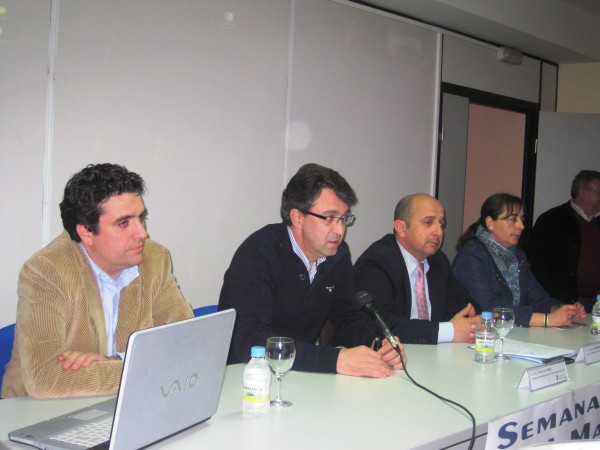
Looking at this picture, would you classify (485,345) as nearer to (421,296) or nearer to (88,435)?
(421,296)

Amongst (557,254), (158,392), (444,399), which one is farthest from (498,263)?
(158,392)

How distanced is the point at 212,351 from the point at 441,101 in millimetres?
4060

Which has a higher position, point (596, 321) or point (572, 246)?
point (572, 246)

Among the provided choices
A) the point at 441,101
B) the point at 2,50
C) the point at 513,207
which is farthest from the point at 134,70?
the point at 441,101

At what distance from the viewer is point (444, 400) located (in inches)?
74.5

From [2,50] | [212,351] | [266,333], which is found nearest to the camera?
[212,351]

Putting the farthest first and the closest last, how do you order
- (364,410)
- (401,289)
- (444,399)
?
(401,289) < (444,399) < (364,410)

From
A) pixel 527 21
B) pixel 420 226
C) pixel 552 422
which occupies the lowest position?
pixel 552 422

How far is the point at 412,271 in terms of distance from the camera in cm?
314

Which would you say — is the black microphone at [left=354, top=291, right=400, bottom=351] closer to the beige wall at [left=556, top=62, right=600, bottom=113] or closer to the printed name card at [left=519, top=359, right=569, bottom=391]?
the printed name card at [left=519, top=359, right=569, bottom=391]

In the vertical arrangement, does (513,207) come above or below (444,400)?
above

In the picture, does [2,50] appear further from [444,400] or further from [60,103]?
[444,400]

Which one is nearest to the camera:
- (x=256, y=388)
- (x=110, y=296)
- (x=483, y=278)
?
(x=256, y=388)

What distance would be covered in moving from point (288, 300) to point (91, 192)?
0.86 metres
